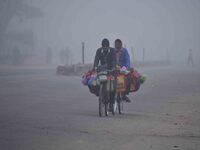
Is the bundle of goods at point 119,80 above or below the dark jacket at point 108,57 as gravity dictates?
below

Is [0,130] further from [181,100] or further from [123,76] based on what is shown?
[181,100]

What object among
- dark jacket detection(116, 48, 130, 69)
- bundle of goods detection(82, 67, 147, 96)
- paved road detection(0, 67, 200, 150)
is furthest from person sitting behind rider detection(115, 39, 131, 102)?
paved road detection(0, 67, 200, 150)

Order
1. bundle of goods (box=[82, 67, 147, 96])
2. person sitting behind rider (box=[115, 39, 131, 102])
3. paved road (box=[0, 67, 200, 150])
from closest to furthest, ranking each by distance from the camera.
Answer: paved road (box=[0, 67, 200, 150]), bundle of goods (box=[82, 67, 147, 96]), person sitting behind rider (box=[115, 39, 131, 102])

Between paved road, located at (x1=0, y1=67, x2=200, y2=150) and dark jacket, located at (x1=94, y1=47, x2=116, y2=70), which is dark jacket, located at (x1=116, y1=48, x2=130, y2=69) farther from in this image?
paved road, located at (x1=0, y1=67, x2=200, y2=150)

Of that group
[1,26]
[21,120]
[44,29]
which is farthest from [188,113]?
[44,29]

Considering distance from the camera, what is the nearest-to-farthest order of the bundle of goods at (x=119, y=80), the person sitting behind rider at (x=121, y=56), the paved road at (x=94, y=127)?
the paved road at (x=94, y=127), the bundle of goods at (x=119, y=80), the person sitting behind rider at (x=121, y=56)

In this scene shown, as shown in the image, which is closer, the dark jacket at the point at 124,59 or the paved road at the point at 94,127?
the paved road at the point at 94,127

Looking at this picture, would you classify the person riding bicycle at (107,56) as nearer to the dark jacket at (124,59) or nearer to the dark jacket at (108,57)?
the dark jacket at (108,57)

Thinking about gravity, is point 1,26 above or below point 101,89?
above

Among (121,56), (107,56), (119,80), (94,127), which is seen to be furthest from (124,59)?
(94,127)

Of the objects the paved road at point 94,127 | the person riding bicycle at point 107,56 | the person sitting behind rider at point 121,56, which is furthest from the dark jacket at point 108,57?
the paved road at point 94,127

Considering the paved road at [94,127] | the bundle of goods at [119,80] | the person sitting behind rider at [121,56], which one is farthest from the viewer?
the person sitting behind rider at [121,56]

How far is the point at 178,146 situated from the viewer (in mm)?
7293

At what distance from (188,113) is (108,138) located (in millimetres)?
4742
